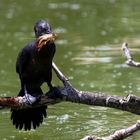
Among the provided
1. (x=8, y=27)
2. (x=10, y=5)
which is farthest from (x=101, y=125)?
(x=10, y=5)

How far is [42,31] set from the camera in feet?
16.1

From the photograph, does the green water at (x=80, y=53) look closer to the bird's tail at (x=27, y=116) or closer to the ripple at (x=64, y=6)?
the ripple at (x=64, y=6)

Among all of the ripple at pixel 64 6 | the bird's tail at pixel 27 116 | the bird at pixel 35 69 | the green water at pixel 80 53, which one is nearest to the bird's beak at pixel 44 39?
the bird at pixel 35 69

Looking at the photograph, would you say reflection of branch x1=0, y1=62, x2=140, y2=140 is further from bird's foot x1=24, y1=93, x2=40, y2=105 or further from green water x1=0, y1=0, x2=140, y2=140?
green water x1=0, y1=0, x2=140, y2=140

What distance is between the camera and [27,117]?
536cm

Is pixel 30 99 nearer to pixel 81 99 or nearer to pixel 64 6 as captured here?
pixel 81 99

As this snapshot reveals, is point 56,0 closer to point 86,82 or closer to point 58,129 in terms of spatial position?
point 86,82

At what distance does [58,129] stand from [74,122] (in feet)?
1.12

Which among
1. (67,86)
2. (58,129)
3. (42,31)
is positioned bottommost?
(58,129)

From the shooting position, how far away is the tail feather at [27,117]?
17.5 ft

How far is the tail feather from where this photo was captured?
17.5 feet

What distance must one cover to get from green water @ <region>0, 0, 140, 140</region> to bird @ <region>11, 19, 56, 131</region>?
52cm

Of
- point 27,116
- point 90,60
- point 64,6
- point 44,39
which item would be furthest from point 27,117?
point 64,6

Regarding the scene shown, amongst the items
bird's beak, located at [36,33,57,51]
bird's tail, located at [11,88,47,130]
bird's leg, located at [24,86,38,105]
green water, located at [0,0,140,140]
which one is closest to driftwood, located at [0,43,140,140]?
bird's leg, located at [24,86,38,105]
